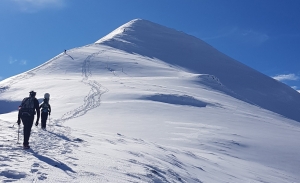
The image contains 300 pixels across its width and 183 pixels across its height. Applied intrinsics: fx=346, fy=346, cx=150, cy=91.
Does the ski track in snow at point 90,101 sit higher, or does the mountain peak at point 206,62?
the mountain peak at point 206,62

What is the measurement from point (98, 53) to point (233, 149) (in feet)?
180

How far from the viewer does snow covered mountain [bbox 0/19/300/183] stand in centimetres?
874

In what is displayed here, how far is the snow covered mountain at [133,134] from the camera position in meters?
8.74

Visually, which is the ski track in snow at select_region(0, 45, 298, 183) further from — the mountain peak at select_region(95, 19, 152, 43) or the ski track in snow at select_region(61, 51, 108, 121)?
the mountain peak at select_region(95, 19, 152, 43)

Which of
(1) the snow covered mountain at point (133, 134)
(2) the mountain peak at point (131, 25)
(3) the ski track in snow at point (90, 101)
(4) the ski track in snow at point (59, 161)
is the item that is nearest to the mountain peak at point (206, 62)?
(2) the mountain peak at point (131, 25)

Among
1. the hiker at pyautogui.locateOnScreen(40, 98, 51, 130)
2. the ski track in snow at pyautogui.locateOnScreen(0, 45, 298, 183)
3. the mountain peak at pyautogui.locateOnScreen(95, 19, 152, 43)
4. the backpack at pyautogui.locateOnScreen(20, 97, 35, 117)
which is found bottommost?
the ski track in snow at pyautogui.locateOnScreen(0, 45, 298, 183)

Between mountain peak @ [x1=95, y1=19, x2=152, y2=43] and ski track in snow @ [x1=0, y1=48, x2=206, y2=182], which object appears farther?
mountain peak @ [x1=95, y1=19, x2=152, y2=43]

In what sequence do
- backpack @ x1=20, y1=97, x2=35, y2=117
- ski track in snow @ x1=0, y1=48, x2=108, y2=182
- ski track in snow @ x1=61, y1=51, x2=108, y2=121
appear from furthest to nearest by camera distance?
ski track in snow @ x1=61, y1=51, x2=108, y2=121 < backpack @ x1=20, y1=97, x2=35, y2=117 < ski track in snow @ x1=0, y1=48, x2=108, y2=182

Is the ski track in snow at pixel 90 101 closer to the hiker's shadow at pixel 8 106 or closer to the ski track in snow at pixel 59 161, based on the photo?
the hiker's shadow at pixel 8 106

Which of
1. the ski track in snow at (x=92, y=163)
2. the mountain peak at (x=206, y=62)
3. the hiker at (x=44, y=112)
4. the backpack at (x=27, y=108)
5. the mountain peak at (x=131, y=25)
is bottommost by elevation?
the ski track in snow at (x=92, y=163)

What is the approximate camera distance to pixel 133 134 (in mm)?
19516

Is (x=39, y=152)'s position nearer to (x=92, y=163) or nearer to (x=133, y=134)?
(x=92, y=163)

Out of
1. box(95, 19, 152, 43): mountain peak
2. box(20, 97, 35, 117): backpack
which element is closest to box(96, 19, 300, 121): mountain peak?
box(95, 19, 152, 43): mountain peak

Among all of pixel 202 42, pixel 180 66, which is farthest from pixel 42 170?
pixel 202 42
